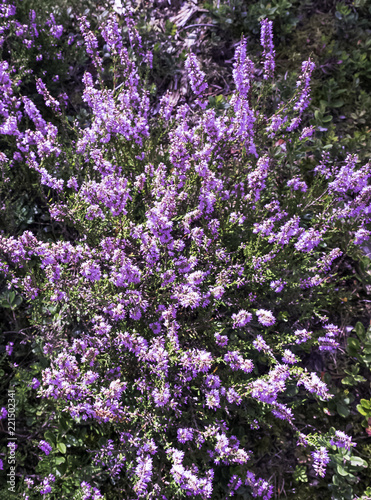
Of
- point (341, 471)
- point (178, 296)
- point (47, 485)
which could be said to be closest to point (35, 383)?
point (47, 485)

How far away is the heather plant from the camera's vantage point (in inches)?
86.2

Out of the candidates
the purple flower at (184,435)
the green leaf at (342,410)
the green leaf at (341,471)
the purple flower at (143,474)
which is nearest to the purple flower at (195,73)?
the purple flower at (184,435)

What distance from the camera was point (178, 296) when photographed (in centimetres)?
219

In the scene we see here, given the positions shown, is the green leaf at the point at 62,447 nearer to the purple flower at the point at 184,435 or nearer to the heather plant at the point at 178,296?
the heather plant at the point at 178,296

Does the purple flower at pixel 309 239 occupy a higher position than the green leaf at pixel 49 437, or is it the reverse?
the purple flower at pixel 309 239

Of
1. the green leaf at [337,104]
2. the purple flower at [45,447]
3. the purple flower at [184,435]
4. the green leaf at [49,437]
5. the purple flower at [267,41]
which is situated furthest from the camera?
the green leaf at [337,104]

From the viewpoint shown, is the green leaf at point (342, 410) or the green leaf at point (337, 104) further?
the green leaf at point (337, 104)

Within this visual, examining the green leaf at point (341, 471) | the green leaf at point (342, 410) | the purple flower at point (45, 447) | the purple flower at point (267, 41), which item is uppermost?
the purple flower at point (267, 41)

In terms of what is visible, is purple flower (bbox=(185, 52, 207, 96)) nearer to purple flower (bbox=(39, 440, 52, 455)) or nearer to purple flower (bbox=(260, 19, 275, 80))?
purple flower (bbox=(260, 19, 275, 80))

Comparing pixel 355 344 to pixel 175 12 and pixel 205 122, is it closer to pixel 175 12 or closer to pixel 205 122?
pixel 205 122

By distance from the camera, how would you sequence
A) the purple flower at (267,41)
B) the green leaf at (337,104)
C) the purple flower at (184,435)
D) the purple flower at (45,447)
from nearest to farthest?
the purple flower at (184,435) < the purple flower at (45,447) < the purple flower at (267,41) < the green leaf at (337,104)

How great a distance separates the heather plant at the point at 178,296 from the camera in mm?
2189

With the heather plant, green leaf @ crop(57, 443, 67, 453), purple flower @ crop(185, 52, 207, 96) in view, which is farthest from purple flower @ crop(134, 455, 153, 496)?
purple flower @ crop(185, 52, 207, 96)

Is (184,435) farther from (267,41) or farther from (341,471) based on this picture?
(267,41)
